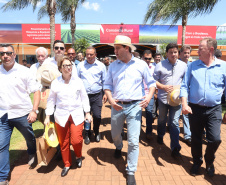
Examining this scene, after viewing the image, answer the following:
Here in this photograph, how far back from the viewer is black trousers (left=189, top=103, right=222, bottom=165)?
2842mm

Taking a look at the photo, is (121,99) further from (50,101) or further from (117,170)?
(117,170)

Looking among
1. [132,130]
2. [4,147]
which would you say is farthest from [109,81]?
[4,147]

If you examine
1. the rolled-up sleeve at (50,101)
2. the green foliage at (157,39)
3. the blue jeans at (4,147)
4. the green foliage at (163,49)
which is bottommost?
the blue jeans at (4,147)

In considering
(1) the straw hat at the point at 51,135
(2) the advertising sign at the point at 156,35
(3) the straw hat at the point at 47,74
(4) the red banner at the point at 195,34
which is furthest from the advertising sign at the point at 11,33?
(1) the straw hat at the point at 51,135

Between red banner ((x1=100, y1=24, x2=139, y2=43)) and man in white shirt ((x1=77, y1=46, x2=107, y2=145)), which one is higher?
red banner ((x1=100, y1=24, x2=139, y2=43))

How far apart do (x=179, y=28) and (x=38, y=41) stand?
1431cm

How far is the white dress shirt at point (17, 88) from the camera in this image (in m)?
2.91

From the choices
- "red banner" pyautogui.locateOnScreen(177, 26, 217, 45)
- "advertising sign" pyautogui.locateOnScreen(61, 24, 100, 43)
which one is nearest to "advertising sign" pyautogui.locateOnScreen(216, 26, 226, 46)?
"red banner" pyautogui.locateOnScreen(177, 26, 217, 45)

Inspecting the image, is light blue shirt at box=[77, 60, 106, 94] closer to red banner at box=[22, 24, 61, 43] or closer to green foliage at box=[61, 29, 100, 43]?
green foliage at box=[61, 29, 100, 43]

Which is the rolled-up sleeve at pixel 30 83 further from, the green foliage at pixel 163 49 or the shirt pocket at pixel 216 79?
the green foliage at pixel 163 49

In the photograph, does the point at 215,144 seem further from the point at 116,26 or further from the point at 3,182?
→ the point at 116,26

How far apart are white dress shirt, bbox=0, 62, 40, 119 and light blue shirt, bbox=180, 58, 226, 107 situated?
2550mm

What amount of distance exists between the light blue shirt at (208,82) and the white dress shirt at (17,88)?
255 centimetres

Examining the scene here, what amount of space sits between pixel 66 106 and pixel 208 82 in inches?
86.8
